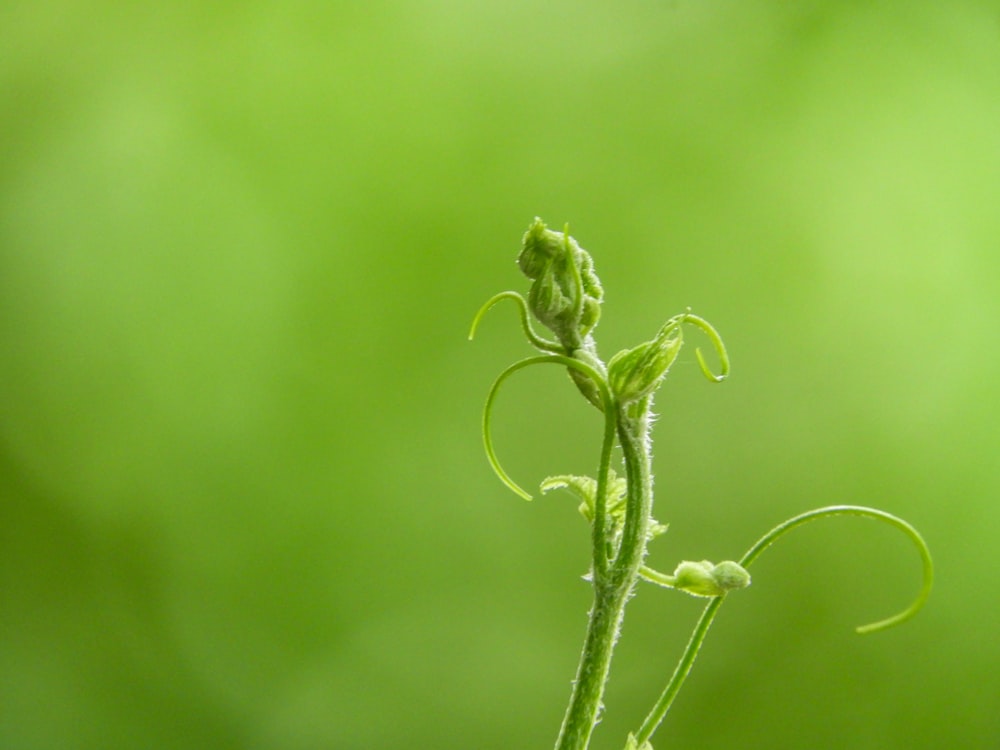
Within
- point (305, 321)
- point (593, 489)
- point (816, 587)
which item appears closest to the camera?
point (593, 489)

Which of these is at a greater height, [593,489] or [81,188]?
[593,489]

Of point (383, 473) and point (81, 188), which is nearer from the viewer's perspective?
point (383, 473)

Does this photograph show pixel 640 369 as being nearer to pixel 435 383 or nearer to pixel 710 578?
pixel 710 578

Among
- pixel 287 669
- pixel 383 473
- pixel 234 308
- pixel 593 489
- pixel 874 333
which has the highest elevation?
pixel 874 333

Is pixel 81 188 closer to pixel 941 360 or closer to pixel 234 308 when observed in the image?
pixel 234 308

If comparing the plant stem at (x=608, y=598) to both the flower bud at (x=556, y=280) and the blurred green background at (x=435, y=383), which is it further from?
the blurred green background at (x=435, y=383)

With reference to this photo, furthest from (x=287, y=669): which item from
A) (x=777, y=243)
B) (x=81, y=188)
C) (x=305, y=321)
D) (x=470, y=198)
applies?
(x=777, y=243)

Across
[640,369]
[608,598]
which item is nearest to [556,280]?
[640,369]
